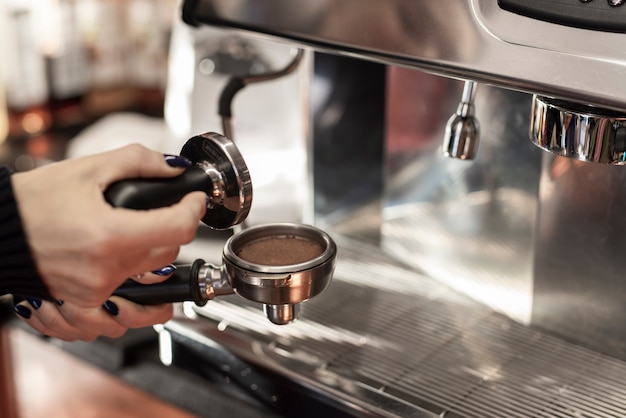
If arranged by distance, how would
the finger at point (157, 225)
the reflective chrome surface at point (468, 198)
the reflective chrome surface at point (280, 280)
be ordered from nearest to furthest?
the finger at point (157, 225), the reflective chrome surface at point (280, 280), the reflective chrome surface at point (468, 198)

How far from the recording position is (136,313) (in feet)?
2.50

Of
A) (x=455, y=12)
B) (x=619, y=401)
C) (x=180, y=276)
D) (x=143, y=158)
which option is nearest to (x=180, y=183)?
(x=143, y=158)

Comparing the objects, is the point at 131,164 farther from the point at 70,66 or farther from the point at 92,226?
the point at 70,66

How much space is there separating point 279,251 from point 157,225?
17cm

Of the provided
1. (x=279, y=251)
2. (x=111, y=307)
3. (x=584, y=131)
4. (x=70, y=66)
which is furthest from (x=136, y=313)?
(x=70, y=66)

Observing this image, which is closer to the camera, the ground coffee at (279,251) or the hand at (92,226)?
the hand at (92,226)

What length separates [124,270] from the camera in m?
0.59

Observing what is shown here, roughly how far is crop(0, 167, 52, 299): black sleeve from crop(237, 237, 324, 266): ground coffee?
0.18 m

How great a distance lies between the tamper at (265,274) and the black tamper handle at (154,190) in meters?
0.09

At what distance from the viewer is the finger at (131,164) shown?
1.95 feet

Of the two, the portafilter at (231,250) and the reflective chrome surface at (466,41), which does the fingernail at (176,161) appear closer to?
the portafilter at (231,250)

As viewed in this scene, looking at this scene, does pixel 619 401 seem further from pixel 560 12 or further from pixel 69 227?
pixel 69 227

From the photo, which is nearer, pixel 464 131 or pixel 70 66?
pixel 464 131

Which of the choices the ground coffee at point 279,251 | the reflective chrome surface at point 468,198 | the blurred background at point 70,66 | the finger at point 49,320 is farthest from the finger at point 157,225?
the blurred background at point 70,66
